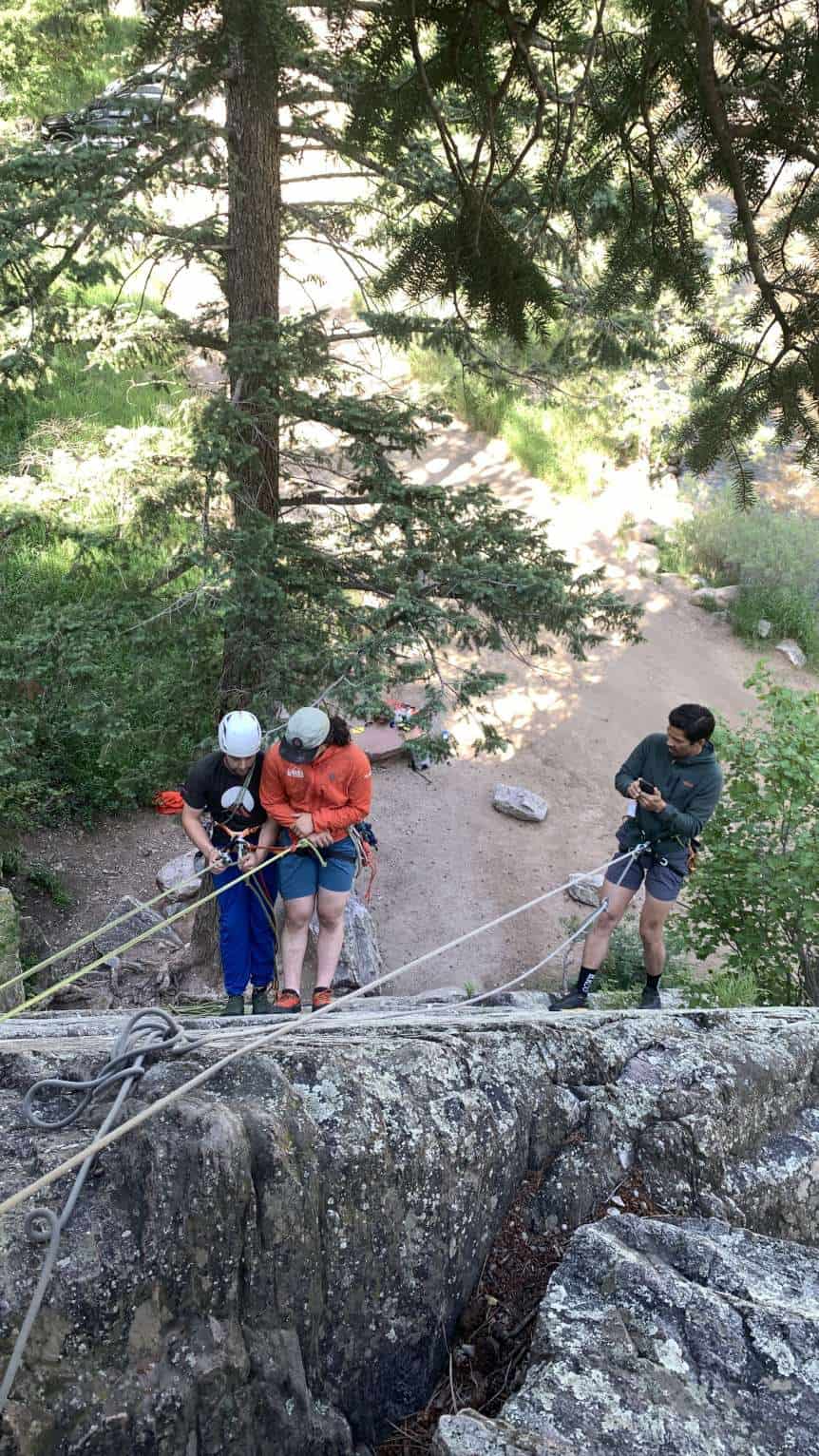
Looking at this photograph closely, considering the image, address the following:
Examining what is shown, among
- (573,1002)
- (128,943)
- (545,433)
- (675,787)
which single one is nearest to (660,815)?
(675,787)

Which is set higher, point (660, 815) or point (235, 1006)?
point (660, 815)

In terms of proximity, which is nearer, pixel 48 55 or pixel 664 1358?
pixel 664 1358

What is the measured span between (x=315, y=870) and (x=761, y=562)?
55.9 feet

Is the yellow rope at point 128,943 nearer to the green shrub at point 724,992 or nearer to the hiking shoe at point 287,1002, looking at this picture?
the hiking shoe at point 287,1002

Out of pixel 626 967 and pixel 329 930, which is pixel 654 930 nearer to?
pixel 329 930

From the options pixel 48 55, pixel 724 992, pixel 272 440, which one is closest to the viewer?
pixel 724 992

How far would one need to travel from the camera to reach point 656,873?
5539 millimetres

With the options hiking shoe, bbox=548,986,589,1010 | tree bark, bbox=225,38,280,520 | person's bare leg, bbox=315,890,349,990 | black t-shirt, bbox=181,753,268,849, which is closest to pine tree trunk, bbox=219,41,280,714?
tree bark, bbox=225,38,280,520

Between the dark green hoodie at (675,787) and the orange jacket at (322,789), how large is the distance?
1350mm

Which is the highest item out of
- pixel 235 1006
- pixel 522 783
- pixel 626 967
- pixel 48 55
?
pixel 48 55

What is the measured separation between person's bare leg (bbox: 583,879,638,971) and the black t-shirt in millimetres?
1956

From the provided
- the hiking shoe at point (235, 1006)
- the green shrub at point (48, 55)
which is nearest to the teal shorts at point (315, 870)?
the hiking shoe at point (235, 1006)

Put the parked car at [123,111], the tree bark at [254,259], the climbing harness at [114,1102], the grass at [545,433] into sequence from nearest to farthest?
the climbing harness at [114,1102] < the parked car at [123,111] < the tree bark at [254,259] < the grass at [545,433]

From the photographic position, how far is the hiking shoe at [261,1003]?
5.35 m
